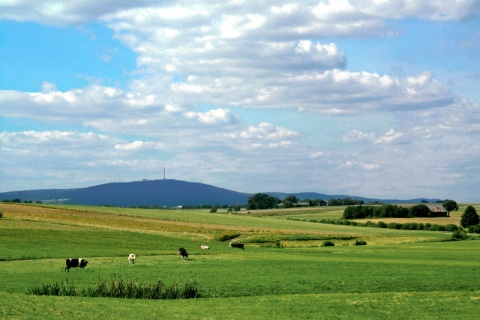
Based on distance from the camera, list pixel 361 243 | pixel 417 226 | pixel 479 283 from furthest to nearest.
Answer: pixel 417 226, pixel 361 243, pixel 479 283

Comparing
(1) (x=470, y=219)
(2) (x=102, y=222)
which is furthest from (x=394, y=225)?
(2) (x=102, y=222)

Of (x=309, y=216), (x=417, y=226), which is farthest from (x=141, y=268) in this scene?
(x=309, y=216)

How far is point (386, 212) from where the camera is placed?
172m

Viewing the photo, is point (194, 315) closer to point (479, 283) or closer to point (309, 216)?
point (479, 283)

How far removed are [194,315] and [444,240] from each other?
308 feet

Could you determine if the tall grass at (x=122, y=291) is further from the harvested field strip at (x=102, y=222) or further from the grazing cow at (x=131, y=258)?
the harvested field strip at (x=102, y=222)

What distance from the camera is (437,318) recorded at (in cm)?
2823

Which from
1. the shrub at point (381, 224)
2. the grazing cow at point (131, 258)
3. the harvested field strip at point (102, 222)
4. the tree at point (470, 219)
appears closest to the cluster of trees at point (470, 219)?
the tree at point (470, 219)

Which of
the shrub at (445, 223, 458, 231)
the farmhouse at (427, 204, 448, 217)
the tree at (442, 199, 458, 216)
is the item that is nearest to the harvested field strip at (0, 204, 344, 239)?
the shrub at (445, 223, 458, 231)

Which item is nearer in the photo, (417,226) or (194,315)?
(194,315)

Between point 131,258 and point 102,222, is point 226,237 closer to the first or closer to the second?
point 102,222

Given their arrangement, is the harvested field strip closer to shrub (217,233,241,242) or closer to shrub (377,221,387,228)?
shrub (217,233,241,242)

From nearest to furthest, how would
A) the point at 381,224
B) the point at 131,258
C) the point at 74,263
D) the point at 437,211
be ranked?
the point at 74,263, the point at 131,258, the point at 381,224, the point at 437,211

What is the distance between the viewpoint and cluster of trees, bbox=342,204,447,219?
171875 millimetres
